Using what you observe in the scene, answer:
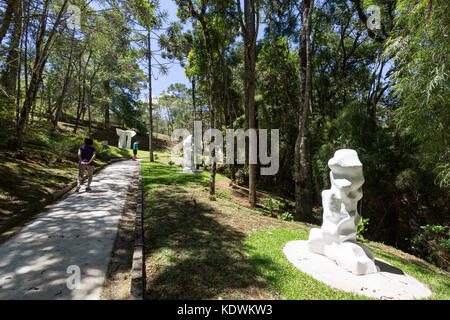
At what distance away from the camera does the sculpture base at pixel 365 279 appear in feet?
9.80

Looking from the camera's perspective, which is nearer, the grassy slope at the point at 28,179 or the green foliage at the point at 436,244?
the grassy slope at the point at 28,179

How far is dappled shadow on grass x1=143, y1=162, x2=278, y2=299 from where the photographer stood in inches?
108

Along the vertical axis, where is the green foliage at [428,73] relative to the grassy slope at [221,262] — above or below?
above

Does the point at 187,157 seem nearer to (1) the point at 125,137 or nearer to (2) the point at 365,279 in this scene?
(2) the point at 365,279

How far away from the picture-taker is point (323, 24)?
39.4ft

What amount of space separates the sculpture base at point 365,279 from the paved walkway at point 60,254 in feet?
10.4

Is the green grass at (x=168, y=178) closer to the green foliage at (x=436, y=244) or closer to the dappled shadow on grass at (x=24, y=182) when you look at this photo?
the dappled shadow on grass at (x=24, y=182)

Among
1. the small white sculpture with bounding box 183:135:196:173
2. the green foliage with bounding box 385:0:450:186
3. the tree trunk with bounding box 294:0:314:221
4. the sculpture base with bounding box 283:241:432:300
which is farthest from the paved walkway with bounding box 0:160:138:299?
the small white sculpture with bounding box 183:135:196:173

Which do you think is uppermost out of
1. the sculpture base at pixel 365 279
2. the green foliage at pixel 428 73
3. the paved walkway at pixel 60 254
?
the green foliage at pixel 428 73

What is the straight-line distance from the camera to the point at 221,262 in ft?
11.4

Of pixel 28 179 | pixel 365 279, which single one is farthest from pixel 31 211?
pixel 365 279

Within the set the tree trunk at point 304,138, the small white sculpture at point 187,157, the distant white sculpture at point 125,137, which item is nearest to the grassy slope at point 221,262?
the tree trunk at point 304,138

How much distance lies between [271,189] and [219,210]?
11.0m

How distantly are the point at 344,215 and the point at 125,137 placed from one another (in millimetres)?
30600
